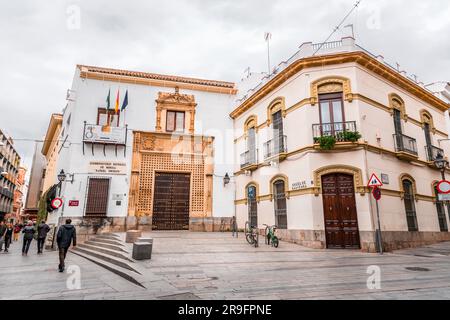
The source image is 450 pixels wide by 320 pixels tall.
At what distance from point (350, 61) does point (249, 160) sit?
747 centimetres

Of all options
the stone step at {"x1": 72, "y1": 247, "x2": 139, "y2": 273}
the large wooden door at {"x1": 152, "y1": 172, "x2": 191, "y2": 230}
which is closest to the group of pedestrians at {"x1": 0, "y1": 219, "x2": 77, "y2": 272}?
the stone step at {"x1": 72, "y1": 247, "x2": 139, "y2": 273}

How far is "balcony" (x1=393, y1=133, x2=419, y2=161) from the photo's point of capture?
1277cm

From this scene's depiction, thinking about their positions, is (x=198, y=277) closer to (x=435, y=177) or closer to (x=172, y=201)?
(x=172, y=201)

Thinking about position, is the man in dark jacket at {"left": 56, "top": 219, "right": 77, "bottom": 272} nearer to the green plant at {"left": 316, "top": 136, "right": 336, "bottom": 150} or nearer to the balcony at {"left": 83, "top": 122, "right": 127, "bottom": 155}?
the balcony at {"left": 83, "top": 122, "right": 127, "bottom": 155}

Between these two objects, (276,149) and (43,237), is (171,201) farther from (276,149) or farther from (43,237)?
(276,149)

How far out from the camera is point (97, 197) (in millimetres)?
15430

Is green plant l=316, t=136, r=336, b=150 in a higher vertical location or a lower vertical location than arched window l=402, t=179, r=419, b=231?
higher

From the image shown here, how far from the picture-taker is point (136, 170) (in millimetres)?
16406

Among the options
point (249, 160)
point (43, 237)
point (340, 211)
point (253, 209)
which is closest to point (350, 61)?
point (340, 211)

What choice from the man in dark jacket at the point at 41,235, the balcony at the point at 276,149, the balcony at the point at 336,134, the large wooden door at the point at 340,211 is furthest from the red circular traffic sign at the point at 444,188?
the man in dark jacket at the point at 41,235

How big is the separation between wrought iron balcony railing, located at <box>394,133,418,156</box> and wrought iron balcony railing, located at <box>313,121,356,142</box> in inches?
121

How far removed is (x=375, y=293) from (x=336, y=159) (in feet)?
25.0

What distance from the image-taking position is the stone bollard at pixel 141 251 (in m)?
7.75

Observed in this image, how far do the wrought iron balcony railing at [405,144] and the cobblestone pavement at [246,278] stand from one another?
5.33 metres
